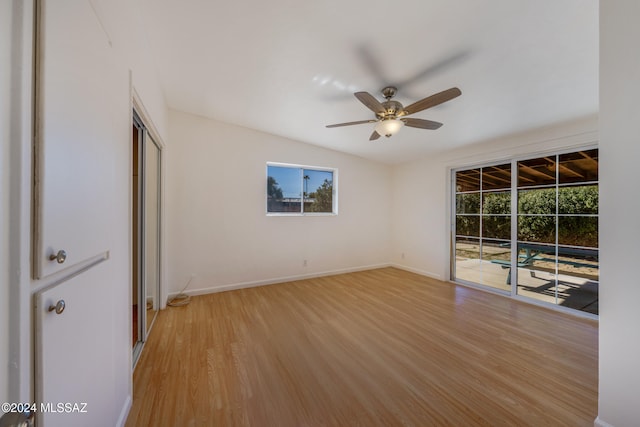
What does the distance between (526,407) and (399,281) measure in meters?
2.65

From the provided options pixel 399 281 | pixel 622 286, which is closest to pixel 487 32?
pixel 622 286

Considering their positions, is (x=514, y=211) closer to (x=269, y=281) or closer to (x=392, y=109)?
(x=392, y=109)

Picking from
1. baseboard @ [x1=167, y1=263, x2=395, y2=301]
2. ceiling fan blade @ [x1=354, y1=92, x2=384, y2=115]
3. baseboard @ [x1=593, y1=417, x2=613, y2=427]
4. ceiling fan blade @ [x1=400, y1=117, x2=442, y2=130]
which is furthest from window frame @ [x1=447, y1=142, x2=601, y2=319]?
ceiling fan blade @ [x1=354, y1=92, x2=384, y2=115]

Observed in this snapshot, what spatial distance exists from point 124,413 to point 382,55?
301 centimetres

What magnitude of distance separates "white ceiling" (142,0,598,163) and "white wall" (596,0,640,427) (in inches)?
13.7

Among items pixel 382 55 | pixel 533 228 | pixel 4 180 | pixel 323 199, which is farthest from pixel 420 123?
pixel 4 180

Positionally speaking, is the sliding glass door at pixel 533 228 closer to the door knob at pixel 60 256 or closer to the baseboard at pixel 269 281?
the baseboard at pixel 269 281

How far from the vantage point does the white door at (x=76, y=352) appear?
72 cm

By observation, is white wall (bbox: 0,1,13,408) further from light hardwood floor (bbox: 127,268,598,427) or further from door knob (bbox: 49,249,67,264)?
light hardwood floor (bbox: 127,268,598,427)

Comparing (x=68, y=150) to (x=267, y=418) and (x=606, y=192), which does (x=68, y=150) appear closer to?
(x=267, y=418)

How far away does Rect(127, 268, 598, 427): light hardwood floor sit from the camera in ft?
4.78

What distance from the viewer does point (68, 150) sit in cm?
84

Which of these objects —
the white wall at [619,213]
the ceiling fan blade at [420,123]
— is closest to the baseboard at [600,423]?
the white wall at [619,213]

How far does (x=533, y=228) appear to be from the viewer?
322 centimetres
